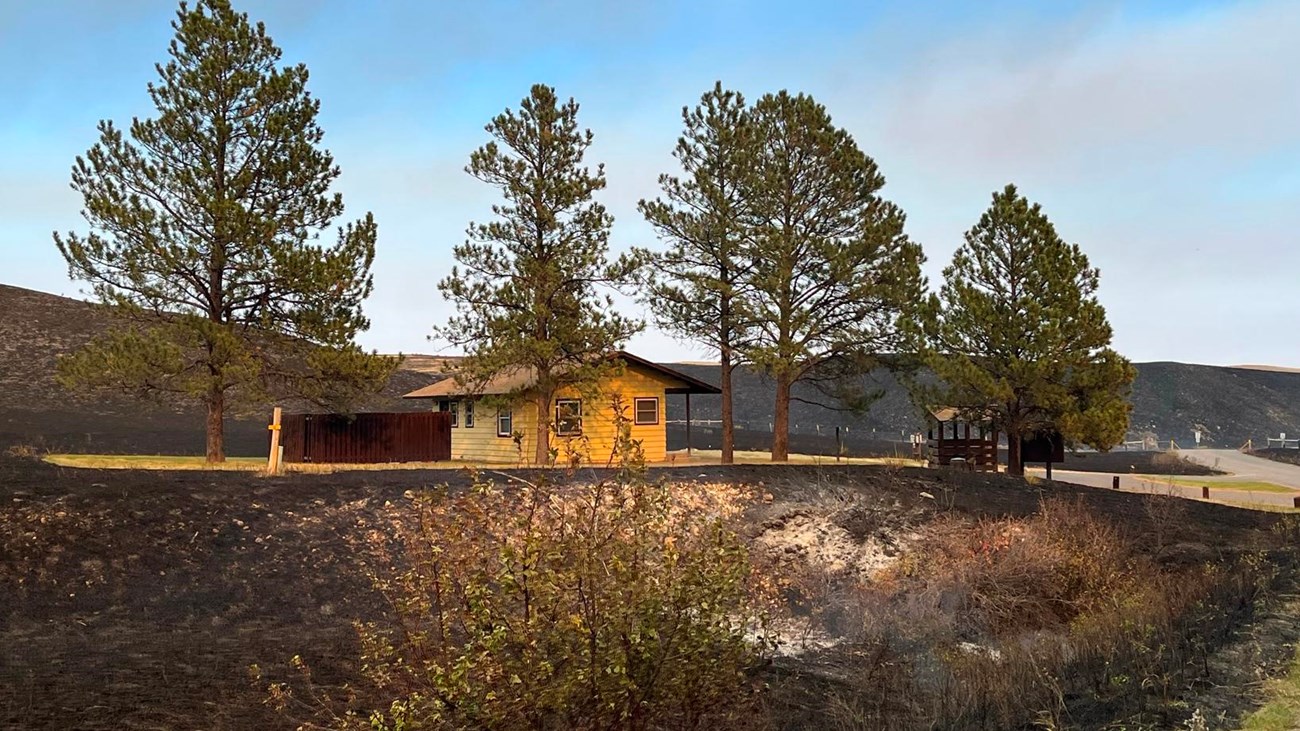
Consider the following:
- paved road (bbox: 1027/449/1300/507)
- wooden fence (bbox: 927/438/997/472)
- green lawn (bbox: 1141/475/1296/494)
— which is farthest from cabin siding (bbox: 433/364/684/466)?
green lawn (bbox: 1141/475/1296/494)

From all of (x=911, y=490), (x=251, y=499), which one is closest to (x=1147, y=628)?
(x=911, y=490)

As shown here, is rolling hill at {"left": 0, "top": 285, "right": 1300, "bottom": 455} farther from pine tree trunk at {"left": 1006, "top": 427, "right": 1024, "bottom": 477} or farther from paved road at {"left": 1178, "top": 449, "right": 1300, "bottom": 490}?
paved road at {"left": 1178, "top": 449, "right": 1300, "bottom": 490}

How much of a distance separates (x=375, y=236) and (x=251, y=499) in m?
11.1

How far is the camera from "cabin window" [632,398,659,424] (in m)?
36.0

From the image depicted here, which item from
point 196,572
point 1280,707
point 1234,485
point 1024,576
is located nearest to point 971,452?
point 1234,485

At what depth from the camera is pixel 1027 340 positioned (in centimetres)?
2984

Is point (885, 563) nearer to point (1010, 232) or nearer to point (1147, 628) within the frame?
point (1147, 628)

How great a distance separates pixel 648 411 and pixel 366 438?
10.0 metres

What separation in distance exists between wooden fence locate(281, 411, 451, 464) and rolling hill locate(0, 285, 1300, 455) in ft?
4.94

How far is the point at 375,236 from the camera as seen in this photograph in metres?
29.9

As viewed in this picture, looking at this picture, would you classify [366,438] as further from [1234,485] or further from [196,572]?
[1234,485]

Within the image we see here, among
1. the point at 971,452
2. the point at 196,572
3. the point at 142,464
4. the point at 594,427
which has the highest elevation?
the point at 594,427

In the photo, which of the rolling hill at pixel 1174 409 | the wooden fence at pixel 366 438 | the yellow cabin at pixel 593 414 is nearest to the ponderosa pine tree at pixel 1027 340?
the yellow cabin at pixel 593 414

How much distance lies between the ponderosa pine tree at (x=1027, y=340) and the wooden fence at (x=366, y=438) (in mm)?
17545
